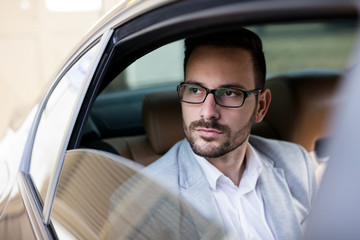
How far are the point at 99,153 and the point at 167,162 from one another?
0.87 ft

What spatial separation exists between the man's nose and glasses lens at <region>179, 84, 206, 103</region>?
0.02 m

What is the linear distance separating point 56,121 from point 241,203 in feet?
2.69

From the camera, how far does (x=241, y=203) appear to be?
1.81m

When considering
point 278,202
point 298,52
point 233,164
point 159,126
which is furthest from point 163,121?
point 298,52

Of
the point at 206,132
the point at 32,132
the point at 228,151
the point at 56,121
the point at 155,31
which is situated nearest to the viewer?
the point at 155,31

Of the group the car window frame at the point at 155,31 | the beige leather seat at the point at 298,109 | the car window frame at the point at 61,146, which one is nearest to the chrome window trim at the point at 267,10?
the car window frame at the point at 155,31

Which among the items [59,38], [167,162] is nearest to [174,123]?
[167,162]

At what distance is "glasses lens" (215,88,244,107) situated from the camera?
5.57 ft

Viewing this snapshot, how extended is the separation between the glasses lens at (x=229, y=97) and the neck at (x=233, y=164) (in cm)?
23

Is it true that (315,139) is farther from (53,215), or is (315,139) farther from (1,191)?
(1,191)

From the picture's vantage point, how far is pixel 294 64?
3072 mm

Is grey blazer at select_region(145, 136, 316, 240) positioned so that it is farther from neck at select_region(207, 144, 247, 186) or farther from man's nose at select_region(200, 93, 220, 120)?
man's nose at select_region(200, 93, 220, 120)

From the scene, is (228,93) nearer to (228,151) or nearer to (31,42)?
(228,151)

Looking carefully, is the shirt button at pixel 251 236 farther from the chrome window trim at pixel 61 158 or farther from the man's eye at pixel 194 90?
the chrome window trim at pixel 61 158
